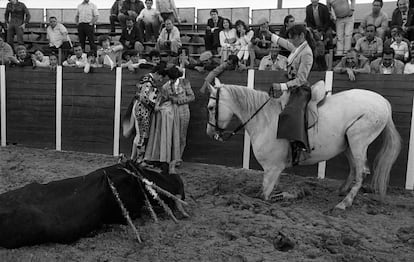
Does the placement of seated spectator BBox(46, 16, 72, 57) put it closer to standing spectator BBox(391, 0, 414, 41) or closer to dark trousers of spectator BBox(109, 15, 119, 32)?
dark trousers of spectator BBox(109, 15, 119, 32)

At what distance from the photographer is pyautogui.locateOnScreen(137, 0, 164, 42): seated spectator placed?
35.5 feet

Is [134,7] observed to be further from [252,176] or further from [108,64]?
[252,176]

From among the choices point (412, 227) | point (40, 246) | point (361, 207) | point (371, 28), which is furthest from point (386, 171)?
point (40, 246)

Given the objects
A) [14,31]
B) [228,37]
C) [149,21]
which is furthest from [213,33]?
[14,31]

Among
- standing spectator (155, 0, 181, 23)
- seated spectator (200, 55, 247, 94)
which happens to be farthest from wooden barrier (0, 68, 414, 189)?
standing spectator (155, 0, 181, 23)

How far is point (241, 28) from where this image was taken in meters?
8.97

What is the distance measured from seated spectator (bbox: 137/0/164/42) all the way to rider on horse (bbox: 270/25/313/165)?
6022 millimetres

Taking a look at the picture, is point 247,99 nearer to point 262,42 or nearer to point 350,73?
point 350,73

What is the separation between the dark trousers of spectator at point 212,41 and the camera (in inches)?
376

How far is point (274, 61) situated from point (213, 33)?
2.77 m

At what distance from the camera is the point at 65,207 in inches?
155

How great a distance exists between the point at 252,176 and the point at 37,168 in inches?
118

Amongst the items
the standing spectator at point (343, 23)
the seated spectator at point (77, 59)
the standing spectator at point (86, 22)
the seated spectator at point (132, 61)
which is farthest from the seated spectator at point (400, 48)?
the standing spectator at point (86, 22)

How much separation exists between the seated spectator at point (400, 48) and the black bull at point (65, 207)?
14.4 feet
